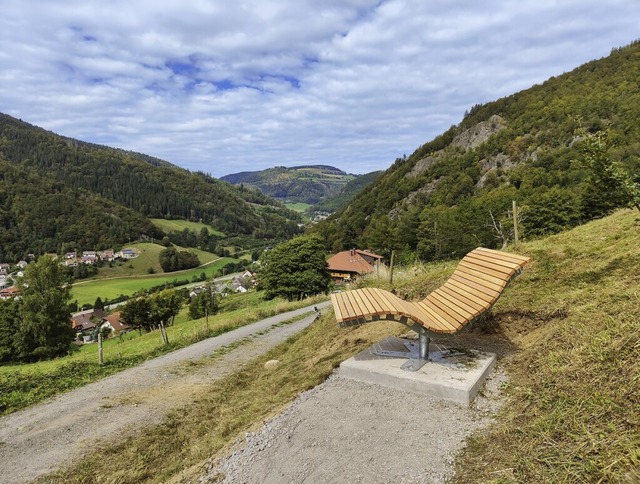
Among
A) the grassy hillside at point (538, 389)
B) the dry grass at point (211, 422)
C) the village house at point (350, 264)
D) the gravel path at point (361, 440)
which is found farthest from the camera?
the village house at point (350, 264)

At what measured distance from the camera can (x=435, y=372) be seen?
432 cm

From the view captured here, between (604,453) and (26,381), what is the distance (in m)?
10.9

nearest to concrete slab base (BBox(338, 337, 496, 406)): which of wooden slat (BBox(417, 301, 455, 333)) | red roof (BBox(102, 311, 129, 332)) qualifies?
wooden slat (BBox(417, 301, 455, 333))

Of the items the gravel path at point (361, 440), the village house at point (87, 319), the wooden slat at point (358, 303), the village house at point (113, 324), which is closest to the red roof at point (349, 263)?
the village house at point (113, 324)

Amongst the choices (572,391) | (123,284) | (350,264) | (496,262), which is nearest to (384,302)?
(496,262)

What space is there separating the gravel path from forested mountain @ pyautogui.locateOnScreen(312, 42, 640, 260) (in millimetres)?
35593

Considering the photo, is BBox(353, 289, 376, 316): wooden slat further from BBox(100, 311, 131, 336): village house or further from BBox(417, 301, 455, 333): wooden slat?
BBox(100, 311, 131, 336): village house

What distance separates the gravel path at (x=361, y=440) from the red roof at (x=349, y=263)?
2252 inches

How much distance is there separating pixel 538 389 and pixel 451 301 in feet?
5.64

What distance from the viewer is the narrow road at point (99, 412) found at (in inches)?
183

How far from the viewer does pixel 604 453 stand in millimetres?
2389

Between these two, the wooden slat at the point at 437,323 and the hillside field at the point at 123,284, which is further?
the hillside field at the point at 123,284

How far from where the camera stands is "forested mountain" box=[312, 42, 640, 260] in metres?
42.6

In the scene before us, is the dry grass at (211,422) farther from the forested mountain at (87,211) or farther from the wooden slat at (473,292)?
the forested mountain at (87,211)
